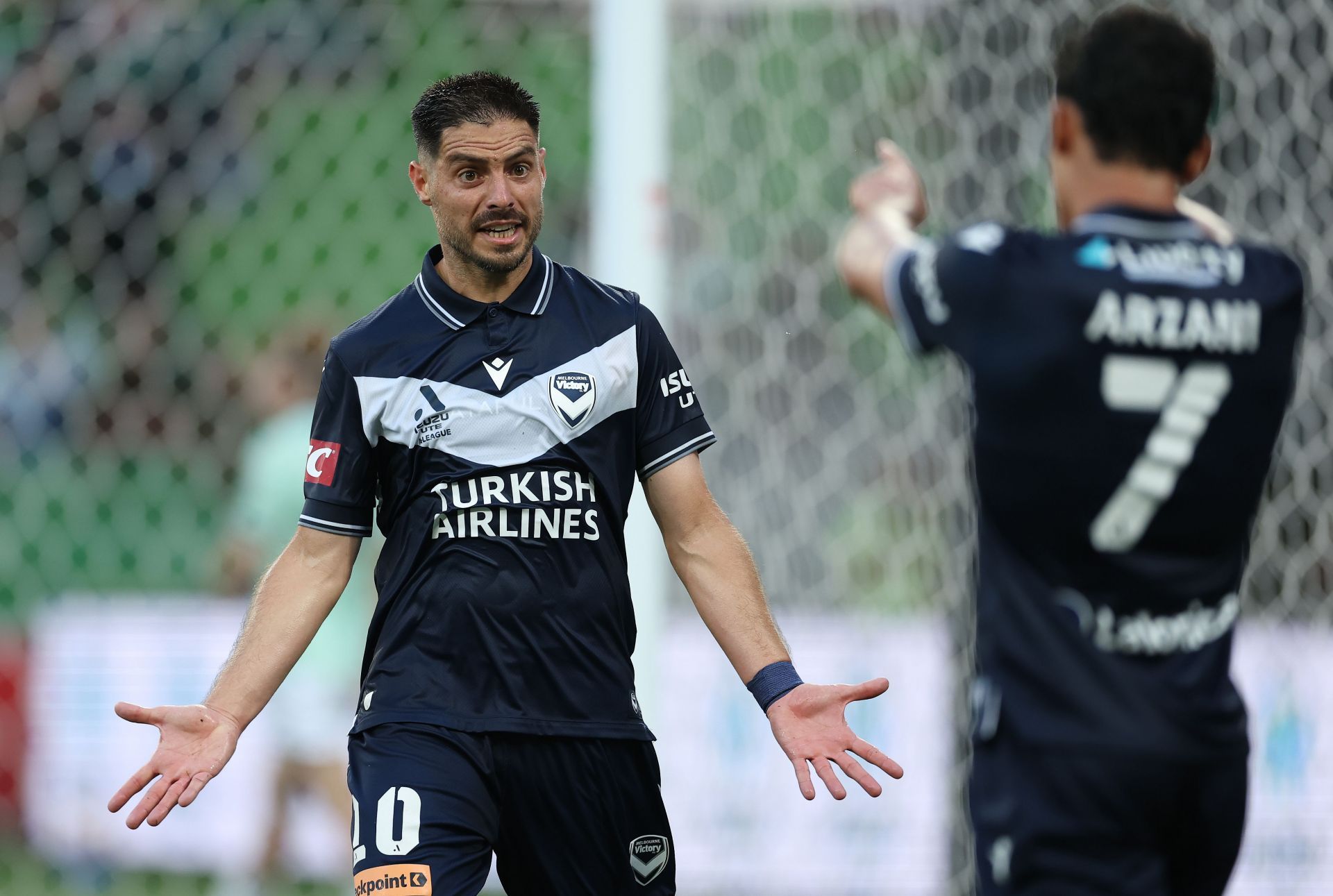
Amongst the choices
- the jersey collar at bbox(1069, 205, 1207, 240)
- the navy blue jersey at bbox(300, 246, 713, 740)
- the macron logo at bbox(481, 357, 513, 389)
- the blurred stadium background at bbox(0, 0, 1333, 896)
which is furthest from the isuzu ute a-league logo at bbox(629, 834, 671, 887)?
the jersey collar at bbox(1069, 205, 1207, 240)

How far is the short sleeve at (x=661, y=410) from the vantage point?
3.88 m

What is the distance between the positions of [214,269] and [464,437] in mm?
7914

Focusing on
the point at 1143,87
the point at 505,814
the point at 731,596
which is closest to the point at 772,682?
the point at 731,596

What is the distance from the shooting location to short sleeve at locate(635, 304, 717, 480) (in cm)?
388

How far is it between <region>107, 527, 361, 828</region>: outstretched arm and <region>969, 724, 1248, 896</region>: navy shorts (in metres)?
1.67

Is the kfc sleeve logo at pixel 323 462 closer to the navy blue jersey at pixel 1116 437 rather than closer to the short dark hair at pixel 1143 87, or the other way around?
the navy blue jersey at pixel 1116 437

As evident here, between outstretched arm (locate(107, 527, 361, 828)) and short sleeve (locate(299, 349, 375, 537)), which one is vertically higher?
short sleeve (locate(299, 349, 375, 537))

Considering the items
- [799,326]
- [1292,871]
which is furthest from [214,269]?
[1292,871]

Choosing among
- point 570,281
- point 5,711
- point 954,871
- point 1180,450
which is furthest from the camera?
point 5,711

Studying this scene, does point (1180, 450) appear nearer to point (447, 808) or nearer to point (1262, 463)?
point (1262, 463)

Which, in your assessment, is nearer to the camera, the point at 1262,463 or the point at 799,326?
the point at 1262,463

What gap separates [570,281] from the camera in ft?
13.0

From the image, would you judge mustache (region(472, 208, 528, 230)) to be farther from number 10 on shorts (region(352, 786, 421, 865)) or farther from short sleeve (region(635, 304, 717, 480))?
number 10 on shorts (region(352, 786, 421, 865))

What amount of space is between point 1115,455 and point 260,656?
1.97 meters
